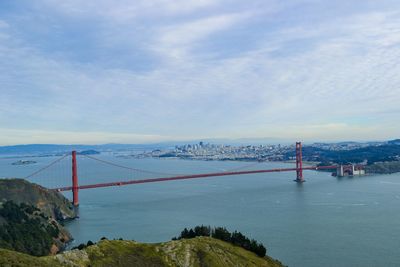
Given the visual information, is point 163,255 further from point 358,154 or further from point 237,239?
point 358,154

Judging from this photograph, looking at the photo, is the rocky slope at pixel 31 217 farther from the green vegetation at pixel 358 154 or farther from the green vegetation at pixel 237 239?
the green vegetation at pixel 358 154

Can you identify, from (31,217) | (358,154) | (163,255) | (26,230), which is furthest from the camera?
(358,154)

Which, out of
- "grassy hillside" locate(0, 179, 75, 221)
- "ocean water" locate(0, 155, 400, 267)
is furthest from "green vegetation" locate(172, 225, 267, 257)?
"grassy hillside" locate(0, 179, 75, 221)

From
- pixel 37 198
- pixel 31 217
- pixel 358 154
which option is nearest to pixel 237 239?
pixel 31 217

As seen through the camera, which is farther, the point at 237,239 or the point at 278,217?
the point at 278,217

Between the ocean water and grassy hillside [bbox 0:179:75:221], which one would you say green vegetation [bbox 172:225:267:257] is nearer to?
the ocean water

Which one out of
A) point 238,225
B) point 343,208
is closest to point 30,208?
point 238,225

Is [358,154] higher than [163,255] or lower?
higher

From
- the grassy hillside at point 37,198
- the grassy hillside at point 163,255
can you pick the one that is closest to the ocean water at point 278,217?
the grassy hillside at point 37,198

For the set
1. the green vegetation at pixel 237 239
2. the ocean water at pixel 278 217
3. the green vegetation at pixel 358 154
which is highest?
the green vegetation at pixel 358 154
